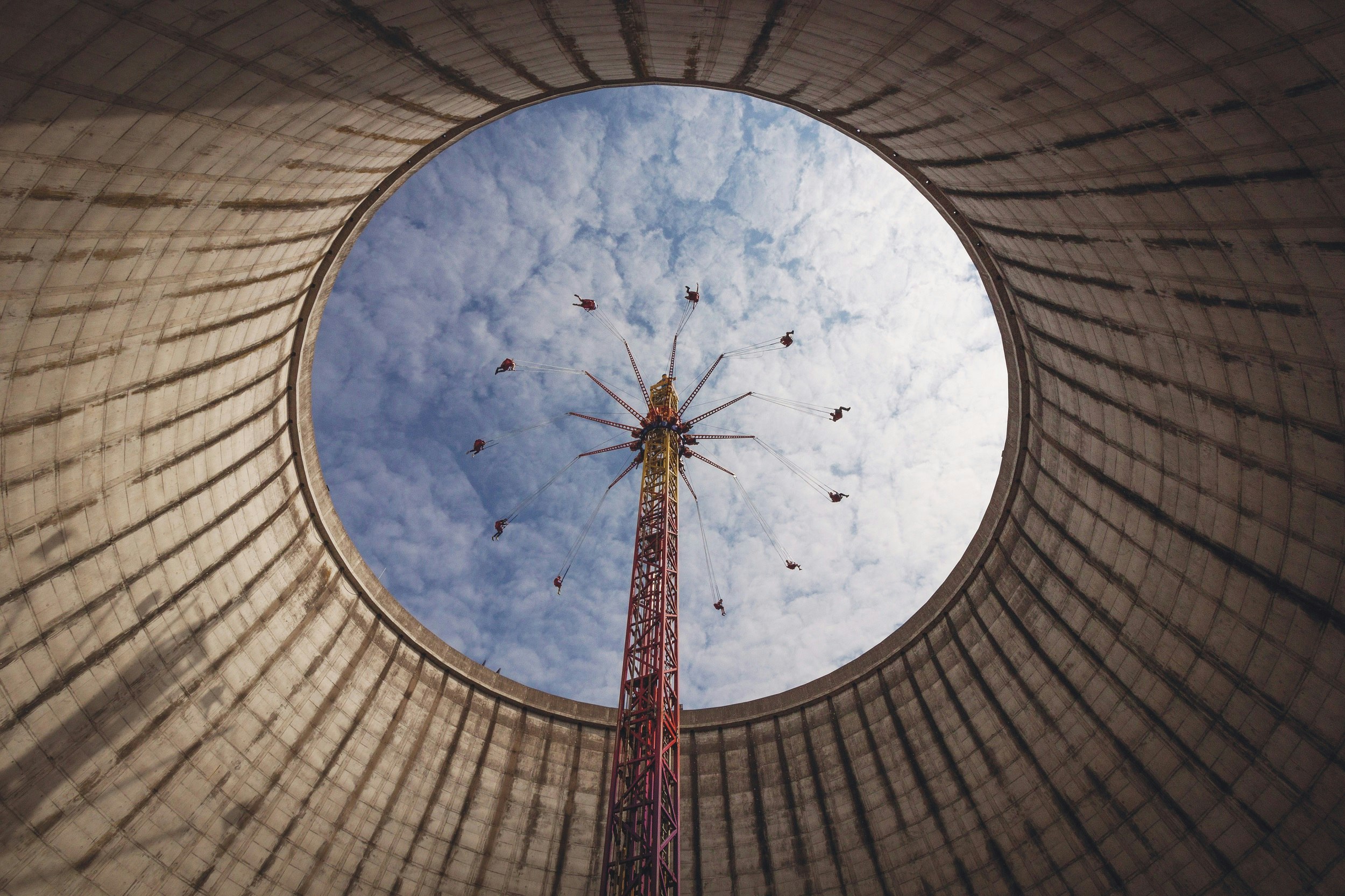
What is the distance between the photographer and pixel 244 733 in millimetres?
20500

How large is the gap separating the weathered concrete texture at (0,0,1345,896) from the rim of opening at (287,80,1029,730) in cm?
22

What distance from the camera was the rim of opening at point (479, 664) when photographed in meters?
20.1

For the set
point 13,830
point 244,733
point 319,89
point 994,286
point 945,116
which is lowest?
point 13,830

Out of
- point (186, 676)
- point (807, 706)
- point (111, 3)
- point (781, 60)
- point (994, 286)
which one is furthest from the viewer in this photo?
point (807, 706)

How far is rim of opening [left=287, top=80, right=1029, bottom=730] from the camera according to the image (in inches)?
793

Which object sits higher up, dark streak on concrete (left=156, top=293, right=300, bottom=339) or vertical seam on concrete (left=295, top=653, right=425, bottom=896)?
dark streak on concrete (left=156, top=293, right=300, bottom=339)

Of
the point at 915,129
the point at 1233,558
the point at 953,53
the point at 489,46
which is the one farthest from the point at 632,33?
the point at 1233,558

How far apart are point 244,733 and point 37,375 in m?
12.6

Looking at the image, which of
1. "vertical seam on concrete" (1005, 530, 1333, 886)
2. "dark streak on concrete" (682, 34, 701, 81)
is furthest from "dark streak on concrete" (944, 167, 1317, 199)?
"vertical seam on concrete" (1005, 530, 1333, 886)

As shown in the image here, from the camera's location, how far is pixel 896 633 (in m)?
27.4

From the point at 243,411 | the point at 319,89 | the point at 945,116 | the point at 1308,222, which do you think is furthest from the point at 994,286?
the point at 243,411

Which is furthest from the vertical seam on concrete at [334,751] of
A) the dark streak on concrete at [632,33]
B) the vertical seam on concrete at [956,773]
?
the dark streak on concrete at [632,33]

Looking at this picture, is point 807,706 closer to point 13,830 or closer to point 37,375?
point 13,830

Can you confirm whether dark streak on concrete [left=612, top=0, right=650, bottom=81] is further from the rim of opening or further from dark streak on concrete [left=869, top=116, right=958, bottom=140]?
dark streak on concrete [left=869, top=116, right=958, bottom=140]
